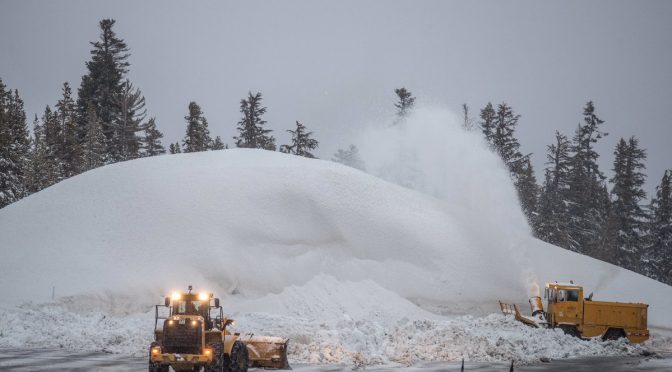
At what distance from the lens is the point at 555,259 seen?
39.0m

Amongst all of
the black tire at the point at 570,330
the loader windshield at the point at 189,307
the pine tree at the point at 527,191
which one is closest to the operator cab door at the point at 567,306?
Result: the black tire at the point at 570,330

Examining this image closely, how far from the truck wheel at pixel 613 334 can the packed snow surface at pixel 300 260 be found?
4.74 feet

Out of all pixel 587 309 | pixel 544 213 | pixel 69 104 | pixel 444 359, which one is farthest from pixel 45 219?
pixel 544 213

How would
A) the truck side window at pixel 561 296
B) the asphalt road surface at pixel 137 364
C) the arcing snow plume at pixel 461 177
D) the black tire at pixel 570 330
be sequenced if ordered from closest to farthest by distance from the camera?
the asphalt road surface at pixel 137 364, the black tire at pixel 570 330, the truck side window at pixel 561 296, the arcing snow plume at pixel 461 177

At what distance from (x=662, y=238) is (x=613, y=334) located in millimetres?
40154

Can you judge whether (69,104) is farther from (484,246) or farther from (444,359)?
(444,359)

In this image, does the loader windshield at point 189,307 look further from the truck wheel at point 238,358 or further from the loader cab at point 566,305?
the loader cab at point 566,305

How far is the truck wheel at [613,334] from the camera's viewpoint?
26844 millimetres

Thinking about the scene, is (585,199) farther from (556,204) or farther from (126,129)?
(126,129)

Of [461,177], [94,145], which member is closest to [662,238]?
[461,177]

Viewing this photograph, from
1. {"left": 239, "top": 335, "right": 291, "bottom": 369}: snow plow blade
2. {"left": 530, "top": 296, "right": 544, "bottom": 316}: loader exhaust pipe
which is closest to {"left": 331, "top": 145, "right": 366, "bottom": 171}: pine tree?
{"left": 530, "top": 296, "right": 544, "bottom": 316}: loader exhaust pipe

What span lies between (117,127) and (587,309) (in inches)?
1990

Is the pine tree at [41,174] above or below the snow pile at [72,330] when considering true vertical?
above

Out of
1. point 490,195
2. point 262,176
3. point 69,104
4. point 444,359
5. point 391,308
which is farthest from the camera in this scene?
point 69,104
